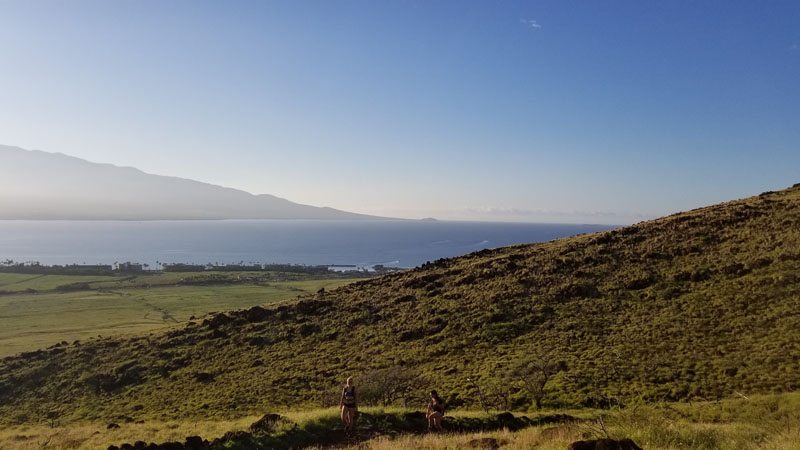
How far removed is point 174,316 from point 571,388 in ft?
268

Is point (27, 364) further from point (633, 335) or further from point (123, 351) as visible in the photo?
point (633, 335)

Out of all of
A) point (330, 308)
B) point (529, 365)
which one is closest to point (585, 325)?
point (529, 365)

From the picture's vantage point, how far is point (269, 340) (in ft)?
146

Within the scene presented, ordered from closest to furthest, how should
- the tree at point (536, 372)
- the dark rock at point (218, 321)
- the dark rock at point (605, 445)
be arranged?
the dark rock at point (605, 445) < the tree at point (536, 372) < the dark rock at point (218, 321)

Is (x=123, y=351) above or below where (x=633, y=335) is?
below

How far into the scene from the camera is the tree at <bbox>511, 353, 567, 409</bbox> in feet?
80.7

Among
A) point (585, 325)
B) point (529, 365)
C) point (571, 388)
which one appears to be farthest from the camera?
point (585, 325)

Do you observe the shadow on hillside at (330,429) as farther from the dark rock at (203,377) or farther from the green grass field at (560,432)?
the dark rock at (203,377)

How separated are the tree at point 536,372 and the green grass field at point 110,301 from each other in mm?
50461

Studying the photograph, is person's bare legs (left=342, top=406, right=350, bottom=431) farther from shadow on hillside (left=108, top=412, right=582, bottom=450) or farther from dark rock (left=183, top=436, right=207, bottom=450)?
dark rock (left=183, top=436, right=207, bottom=450)

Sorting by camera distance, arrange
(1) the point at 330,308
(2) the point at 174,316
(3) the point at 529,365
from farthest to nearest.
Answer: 1. (2) the point at 174,316
2. (1) the point at 330,308
3. (3) the point at 529,365

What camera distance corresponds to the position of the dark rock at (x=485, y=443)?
12406 mm

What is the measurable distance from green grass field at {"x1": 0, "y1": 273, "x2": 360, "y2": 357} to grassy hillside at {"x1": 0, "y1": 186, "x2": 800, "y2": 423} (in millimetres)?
20241

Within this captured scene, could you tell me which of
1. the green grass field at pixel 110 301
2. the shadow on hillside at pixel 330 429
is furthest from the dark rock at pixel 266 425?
the green grass field at pixel 110 301
